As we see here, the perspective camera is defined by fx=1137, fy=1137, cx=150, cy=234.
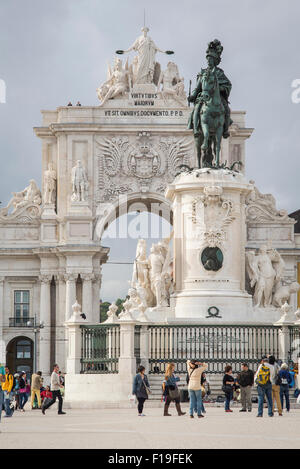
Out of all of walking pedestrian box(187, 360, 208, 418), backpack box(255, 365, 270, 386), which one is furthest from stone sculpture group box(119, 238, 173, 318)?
walking pedestrian box(187, 360, 208, 418)

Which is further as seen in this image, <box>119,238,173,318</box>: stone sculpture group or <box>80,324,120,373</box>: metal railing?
<box>119,238,173,318</box>: stone sculpture group

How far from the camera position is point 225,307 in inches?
1147

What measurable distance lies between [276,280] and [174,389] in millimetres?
7748

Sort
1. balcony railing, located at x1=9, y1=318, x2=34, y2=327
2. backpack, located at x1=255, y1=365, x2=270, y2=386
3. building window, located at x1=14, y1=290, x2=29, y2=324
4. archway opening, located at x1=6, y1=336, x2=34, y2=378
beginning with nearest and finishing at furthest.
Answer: backpack, located at x1=255, y1=365, x2=270, y2=386 → balcony railing, located at x1=9, y1=318, x2=34, y2=327 → building window, located at x1=14, y1=290, x2=29, y2=324 → archway opening, located at x1=6, y1=336, x2=34, y2=378

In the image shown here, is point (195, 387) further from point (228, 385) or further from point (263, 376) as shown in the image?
Result: point (228, 385)

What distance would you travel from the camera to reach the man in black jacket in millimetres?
26828

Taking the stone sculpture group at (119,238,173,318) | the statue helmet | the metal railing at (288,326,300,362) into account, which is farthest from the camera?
the stone sculpture group at (119,238,173,318)

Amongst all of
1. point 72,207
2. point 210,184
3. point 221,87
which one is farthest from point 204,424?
point 72,207

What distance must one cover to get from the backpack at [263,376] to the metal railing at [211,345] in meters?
3.67

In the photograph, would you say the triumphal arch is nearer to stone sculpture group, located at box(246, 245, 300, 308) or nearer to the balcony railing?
the balcony railing

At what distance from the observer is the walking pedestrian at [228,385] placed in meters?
26.5

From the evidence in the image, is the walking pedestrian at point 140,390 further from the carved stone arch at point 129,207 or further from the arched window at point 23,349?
the arched window at point 23,349
